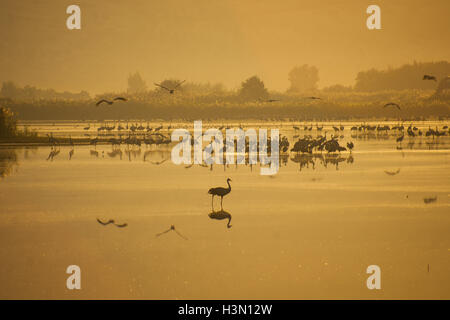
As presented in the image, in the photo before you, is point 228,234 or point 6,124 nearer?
point 228,234

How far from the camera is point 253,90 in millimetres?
118688

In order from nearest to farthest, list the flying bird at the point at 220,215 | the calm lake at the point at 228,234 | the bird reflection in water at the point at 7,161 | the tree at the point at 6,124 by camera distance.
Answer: the calm lake at the point at 228,234 → the flying bird at the point at 220,215 → the bird reflection in water at the point at 7,161 → the tree at the point at 6,124

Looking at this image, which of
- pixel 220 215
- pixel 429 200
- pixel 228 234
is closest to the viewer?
pixel 228 234

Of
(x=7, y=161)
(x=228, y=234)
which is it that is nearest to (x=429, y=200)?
(x=228, y=234)

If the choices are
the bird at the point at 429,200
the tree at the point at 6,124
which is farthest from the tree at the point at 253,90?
the bird at the point at 429,200

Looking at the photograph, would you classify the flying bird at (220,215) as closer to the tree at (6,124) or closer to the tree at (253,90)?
the tree at (6,124)

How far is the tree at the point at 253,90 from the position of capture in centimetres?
11825

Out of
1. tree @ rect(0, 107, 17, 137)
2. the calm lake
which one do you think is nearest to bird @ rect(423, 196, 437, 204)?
the calm lake

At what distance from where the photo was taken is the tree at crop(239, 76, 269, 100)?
118250mm

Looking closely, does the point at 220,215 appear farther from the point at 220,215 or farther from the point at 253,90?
the point at 253,90

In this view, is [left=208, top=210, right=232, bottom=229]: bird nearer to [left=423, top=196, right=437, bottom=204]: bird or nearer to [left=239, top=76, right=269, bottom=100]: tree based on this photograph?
[left=423, top=196, right=437, bottom=204]: bird

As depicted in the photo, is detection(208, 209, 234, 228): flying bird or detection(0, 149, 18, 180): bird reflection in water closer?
detection(208, 209, 234, 228): flying bird

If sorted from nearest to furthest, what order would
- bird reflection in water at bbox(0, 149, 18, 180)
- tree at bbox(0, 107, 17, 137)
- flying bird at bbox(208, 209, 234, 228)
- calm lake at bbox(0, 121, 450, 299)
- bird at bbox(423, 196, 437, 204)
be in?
calm lake at bbox(0, 121, 450, 299) → flying bird at bbox(208, 209, 234, 228) → bird at bbox(423, 196, 437, 204) → bird reflection in water at bbox(0, 149, 18, 180) → tree at bbox(0, 107, 17, 137)

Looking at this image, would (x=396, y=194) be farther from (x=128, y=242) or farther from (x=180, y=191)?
(x=128, y=242)
